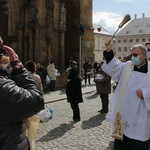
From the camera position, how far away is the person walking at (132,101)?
3.91 m

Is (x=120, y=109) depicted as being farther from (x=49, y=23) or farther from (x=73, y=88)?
(x=49, y=23)

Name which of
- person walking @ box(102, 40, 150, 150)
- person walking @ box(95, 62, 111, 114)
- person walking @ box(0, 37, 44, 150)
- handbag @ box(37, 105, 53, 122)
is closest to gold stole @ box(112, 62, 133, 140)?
person walking @ box(102, 40, 150, 150)

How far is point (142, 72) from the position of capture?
4074mm

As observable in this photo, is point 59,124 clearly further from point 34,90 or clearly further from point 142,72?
point 34,90

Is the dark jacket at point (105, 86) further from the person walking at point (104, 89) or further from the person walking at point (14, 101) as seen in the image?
the person walking at point (14, 101)

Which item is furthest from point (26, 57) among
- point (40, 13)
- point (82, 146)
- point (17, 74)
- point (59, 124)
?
point (17, 74)

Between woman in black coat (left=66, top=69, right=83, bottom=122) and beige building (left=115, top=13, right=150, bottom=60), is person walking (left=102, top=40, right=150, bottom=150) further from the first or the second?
beige building (left=115, top=13, right=150, bottom=60)

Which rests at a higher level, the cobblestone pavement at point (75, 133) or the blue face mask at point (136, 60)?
the blue face mask at point (136, 60)

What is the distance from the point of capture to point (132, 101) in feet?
13.0

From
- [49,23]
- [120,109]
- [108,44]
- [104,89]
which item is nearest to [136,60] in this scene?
[108,44]

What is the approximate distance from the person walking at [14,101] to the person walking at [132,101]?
196 cm

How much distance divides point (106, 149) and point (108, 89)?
14.3ft

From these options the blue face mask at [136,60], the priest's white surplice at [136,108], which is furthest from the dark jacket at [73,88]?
the blue face mask at [136,60]

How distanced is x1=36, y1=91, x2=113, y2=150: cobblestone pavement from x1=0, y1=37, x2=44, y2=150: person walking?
3708 millimetres
